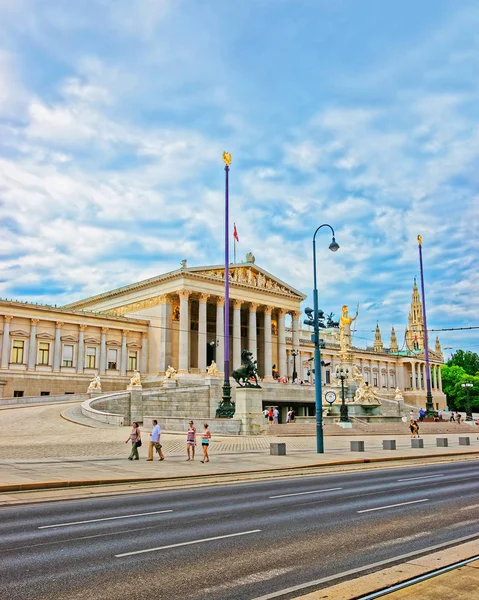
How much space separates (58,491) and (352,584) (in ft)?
38.2

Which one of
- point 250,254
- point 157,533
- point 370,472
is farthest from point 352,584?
point 250,254

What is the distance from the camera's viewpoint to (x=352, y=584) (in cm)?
726

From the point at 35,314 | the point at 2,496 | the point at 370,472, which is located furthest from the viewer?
the point at 35,314

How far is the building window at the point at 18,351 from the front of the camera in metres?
69.3

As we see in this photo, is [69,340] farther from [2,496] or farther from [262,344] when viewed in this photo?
[2,496]

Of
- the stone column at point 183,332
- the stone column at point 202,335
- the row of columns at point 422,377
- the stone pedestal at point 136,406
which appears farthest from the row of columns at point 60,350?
the row of columns at point 422,377

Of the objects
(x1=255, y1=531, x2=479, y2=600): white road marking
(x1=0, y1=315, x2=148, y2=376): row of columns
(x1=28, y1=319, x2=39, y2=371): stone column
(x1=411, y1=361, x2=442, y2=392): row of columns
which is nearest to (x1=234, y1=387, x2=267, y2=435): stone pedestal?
(x1=255, y1=531, x2=479, y2=600): white road marking

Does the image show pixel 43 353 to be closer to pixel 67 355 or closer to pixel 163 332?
pixel 67 355

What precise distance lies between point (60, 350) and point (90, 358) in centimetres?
455

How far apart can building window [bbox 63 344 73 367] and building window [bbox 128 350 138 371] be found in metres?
9.06

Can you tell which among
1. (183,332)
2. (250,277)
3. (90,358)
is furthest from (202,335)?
(90,358)

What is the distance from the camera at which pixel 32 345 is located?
70812 mm

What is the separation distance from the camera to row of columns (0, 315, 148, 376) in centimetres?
6856

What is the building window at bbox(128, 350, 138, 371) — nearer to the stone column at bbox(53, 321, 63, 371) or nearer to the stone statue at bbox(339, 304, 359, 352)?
the stone column at bbox(53, 321, 63, 371)
